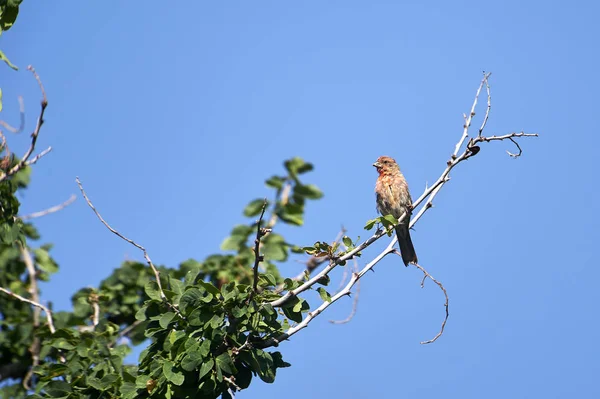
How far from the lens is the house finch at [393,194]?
8336 millimetres

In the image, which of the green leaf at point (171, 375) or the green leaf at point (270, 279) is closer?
the green leaf at point (171, 375)

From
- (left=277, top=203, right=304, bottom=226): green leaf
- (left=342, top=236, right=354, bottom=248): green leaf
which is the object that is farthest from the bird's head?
(left=342, top=236, right=354, bottom=248): green leaf

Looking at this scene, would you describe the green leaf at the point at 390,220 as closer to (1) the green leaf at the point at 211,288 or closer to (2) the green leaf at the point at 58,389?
(1) the green leaf at the point at 211,288

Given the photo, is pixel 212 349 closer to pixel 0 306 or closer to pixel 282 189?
pixel 282 189

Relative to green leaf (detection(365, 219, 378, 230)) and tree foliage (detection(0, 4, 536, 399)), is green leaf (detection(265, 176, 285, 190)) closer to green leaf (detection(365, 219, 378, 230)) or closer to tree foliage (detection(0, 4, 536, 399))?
tree foliage (detection(0, 4, 536, 399))

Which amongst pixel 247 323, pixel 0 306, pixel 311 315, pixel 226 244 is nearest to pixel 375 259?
pixel 311 315

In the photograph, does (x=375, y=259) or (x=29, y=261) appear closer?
(x=375, y=259)

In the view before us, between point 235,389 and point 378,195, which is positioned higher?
point 378,195

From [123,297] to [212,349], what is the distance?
11.9 ft

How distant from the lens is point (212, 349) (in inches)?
213

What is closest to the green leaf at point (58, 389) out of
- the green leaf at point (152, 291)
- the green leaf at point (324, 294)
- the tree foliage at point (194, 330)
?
the tree foliage at point (194, 330)

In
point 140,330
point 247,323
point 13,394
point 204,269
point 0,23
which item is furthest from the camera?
point 204,269

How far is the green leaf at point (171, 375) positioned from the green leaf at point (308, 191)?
11.7ft

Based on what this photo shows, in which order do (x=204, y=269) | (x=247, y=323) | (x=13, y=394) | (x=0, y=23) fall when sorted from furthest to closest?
(x=204, y=269), (x=13, y=394), (x=247, y=323), (x=0, y=23)
